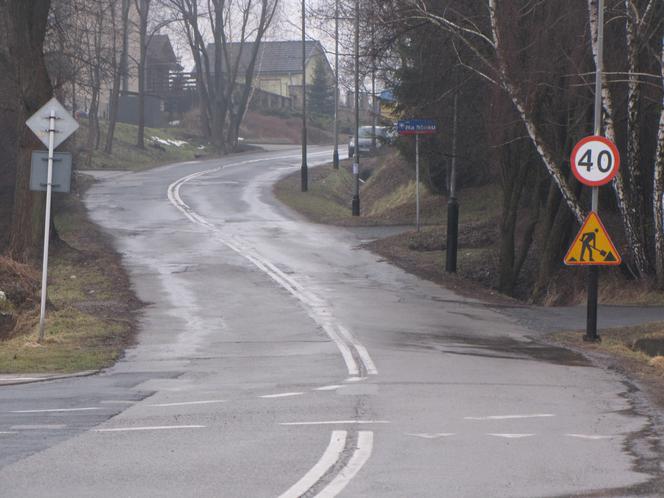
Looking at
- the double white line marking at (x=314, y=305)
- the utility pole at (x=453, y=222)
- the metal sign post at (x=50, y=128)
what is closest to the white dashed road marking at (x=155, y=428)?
the double white line marking at (x=314, y=305)

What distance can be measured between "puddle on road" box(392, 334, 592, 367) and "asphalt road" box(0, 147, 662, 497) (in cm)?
5

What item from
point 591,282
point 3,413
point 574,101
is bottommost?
point 3,413

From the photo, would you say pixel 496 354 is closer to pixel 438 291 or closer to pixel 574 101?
pixel 438 291

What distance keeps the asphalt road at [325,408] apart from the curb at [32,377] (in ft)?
1.09

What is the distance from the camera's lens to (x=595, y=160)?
15.8 meters

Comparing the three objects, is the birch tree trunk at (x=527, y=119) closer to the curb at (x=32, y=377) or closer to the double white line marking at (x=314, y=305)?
the double white line marking at (x=314, y=305)

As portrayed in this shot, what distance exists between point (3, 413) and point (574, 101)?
1567cm

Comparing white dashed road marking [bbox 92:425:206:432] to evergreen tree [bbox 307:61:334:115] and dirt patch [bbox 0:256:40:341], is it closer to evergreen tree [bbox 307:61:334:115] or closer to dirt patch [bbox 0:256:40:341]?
dirt patch [bbox 0:256:40:341]

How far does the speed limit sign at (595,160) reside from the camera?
15.7 meters

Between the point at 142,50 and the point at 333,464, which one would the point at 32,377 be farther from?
the point at 142,50

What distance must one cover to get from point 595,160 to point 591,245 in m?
1.26

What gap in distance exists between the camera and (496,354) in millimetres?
14812

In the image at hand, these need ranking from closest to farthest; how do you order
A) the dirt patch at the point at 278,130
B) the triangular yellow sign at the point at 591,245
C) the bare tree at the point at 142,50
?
the triangular yellow sign at the point at 591,245
the bare tree at the point at 142,50
the dirt patch at the point at 278,130

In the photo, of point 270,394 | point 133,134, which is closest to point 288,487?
point 270,394
